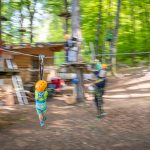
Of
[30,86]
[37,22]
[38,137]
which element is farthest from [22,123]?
[37,22]

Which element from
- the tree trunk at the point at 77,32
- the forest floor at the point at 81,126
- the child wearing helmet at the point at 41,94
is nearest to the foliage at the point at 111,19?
the tree trunk at the point at 77,32

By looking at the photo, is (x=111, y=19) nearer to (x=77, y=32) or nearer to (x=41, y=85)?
(x=77, y=32)

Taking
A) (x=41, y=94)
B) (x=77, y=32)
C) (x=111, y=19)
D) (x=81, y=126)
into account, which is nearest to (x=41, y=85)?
(x=41, y=94)

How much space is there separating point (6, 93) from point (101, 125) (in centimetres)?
668

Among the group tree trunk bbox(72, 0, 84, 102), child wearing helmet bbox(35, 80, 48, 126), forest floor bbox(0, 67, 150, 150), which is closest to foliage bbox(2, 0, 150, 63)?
tree trunk bbox(72, 0, 84, 102)

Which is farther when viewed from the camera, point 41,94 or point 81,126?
point 81,126

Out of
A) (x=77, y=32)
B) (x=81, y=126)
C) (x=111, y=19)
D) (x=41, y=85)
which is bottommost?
(x=81, y=126)

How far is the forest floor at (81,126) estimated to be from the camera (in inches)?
396

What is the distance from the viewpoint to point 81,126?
1235 cm

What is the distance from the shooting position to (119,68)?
30.9m

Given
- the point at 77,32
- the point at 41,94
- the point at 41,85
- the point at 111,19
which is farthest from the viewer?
the point at 111,19

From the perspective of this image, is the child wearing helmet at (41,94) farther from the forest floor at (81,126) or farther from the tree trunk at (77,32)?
the tree trunk at (77,32)

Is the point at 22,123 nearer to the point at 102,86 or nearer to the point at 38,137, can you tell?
the point at 38,137

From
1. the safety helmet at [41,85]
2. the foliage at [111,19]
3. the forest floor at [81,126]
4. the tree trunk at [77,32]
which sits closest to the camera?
the forest floor at [81,126]
